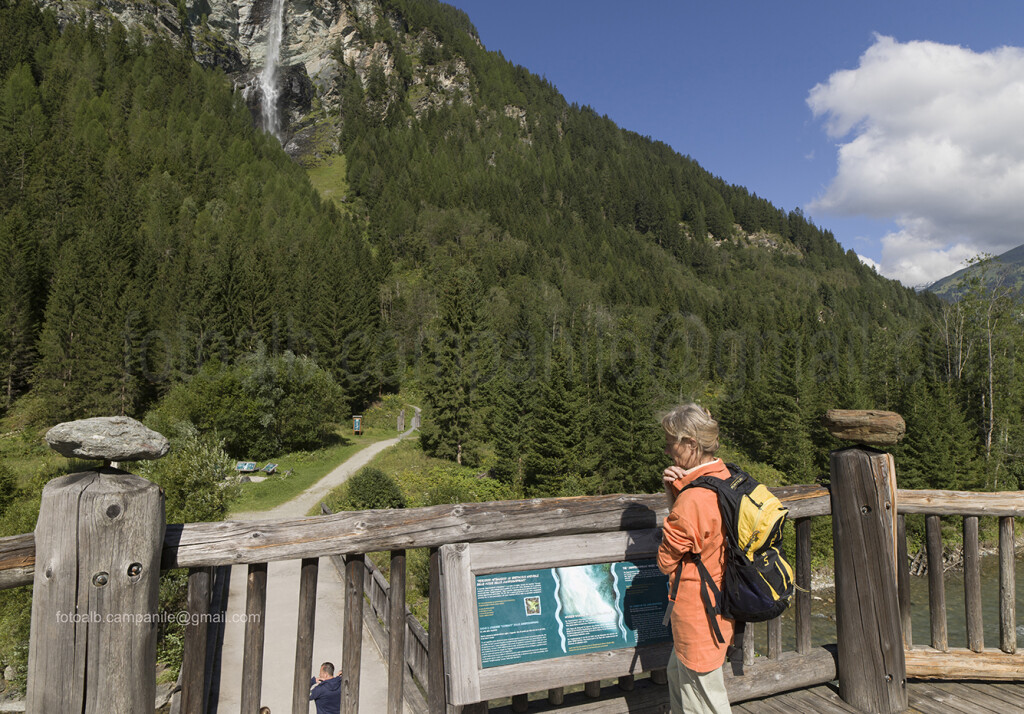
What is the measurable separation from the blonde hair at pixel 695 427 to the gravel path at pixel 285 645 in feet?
20.1

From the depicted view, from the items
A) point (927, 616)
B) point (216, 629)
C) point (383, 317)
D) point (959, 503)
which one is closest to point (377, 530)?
point (959, 503)

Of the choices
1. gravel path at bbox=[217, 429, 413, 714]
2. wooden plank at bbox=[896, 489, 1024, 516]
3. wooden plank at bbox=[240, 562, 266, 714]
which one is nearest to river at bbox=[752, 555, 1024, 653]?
gravel path at bbox=[217, 429, 413, 714]

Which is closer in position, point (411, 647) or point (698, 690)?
point (698, 690)

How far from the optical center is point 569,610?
11.5 ft

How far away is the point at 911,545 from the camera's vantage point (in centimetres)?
3150

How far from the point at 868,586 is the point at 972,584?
1.01 meters

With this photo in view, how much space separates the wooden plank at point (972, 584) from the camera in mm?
4289

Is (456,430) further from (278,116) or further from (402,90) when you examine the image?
(402,90)

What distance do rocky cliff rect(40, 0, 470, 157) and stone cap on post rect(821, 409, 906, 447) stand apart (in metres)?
141

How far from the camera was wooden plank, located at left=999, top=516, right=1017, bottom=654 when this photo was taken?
4.30 metres

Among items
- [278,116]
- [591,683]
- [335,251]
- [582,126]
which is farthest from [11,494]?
[582,126]

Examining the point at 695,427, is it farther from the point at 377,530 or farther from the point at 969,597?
the point at 969,597

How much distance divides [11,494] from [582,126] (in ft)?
569

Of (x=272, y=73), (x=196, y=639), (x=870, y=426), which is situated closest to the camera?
(x=196, y=639)
